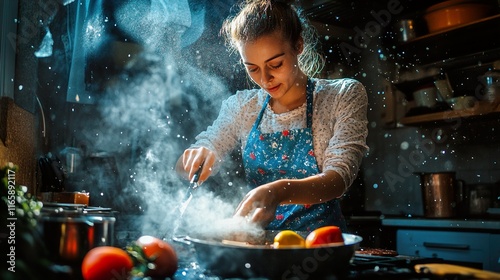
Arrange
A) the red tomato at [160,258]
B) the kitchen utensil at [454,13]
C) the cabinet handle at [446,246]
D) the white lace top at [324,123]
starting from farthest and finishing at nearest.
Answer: the kitchen utensil at [454,13] < the cabinet handle at [446,246] < the white lace top at [324,123] < the red tomato at [160,258]

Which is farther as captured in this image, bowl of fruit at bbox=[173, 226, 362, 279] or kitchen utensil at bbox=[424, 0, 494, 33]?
kitchen utensil at bbox=[424, 0, 494, 33]

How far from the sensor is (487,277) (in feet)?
2.95

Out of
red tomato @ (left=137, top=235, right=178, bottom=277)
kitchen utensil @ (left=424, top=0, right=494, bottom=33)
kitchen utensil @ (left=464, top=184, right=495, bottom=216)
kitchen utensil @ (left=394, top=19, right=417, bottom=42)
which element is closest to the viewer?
red tomato @ (left=137, top=235, right=178, bottom=277)

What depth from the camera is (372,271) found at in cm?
96

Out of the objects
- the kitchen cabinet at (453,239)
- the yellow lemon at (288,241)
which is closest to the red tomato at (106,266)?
the yellow lemon at (288,241)

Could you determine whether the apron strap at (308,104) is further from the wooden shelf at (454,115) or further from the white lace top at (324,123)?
the wooden shelf at (454,115)

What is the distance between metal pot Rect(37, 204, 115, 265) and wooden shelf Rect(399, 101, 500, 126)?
3087mm

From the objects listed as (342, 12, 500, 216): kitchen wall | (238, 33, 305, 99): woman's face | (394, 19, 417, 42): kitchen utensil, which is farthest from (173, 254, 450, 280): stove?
(394, 19, 417, 42): kitchen utensil

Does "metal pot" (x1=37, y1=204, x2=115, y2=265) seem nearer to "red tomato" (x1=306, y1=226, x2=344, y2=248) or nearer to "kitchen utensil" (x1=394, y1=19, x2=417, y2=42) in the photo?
"red tomato" (x1=306, y1=226, x2=344, y2=248)

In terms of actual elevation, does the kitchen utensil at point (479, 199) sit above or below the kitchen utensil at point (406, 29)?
below

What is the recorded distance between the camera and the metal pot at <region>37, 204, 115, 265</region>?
2.91 feet

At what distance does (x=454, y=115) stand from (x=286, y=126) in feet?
6.14

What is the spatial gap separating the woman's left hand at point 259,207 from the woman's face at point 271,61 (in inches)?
28.2

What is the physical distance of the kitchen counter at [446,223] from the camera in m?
2.87
